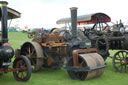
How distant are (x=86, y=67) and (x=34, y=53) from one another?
231cm

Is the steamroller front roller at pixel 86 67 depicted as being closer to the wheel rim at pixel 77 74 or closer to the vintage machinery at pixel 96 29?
the wheel rim at pixel 77 74

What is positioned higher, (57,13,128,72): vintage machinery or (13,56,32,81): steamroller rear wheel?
(57,13,128,72): vintage machinery

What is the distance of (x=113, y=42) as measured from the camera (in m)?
7.10

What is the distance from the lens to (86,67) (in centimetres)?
496

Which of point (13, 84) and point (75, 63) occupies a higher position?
point (75, 63)

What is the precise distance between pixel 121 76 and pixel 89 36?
241 cm

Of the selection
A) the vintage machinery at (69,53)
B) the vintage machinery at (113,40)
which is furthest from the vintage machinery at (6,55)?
the vintage machinery at (113,40)

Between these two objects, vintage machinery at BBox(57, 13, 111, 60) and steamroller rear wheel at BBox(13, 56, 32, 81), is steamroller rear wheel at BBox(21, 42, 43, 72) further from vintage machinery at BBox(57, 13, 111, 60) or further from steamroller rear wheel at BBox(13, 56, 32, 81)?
vintage machinery at BBox(57, 13, 111, 60)

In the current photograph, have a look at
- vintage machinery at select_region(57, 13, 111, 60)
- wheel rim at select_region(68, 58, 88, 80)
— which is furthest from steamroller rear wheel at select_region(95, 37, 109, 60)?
wheel rim at select_region(68, 58, 88, 80)

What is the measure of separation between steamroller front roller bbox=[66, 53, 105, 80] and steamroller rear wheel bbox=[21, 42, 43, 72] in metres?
1.28

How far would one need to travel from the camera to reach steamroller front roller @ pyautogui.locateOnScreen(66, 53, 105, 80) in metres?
5.03

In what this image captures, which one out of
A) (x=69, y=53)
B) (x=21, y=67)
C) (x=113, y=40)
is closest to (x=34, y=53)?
(x=69, y=53)

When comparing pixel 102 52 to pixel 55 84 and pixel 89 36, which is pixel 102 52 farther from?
pixel 55 84

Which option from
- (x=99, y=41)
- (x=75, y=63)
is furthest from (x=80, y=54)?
(x=99, y=41)
